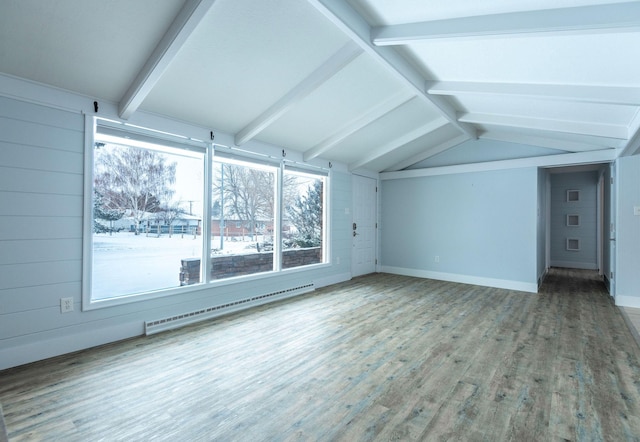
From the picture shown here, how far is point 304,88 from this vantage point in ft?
10.8

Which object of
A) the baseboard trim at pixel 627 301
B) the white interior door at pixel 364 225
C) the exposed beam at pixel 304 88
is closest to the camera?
the exposed beam at pixel 304 88

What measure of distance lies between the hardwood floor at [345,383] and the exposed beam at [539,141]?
8.63 feet

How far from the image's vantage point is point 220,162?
415cm

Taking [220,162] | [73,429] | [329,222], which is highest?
[220,162]

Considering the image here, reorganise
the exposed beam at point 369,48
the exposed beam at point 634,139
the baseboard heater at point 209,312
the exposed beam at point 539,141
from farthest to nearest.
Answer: the exposed beam at point 539,141
the baseboard heater at point 209,312
the exposed beam at point 634,139
the exposed beam at point 369,48

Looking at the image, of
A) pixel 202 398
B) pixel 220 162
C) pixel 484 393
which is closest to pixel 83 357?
pixel 202 398

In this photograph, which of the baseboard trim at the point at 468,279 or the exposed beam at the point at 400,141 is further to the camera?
the baseboard trim at the point at 468,279

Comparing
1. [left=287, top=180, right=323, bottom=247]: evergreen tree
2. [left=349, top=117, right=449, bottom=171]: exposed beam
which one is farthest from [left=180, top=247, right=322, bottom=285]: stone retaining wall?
[left=349, top=117, right=449, bottom=171]: exposed beam

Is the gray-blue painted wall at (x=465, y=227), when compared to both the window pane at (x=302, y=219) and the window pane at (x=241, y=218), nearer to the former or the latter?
the window pane at (x=302, y=219)

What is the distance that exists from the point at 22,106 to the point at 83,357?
2.16m

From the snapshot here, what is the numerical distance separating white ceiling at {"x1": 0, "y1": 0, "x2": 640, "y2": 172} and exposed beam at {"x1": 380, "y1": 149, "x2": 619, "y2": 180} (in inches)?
21.2

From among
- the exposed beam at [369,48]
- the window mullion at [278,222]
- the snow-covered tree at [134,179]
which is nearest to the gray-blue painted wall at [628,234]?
the exposed beam at [369,48]

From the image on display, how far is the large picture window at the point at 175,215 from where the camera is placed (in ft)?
10.2

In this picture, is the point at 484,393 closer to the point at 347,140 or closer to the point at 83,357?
the point at 83,357
